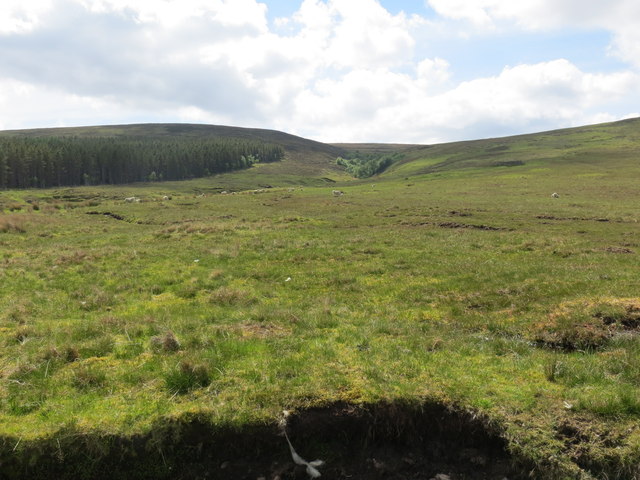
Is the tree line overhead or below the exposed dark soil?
overhead

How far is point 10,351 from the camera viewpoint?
10.4 meters

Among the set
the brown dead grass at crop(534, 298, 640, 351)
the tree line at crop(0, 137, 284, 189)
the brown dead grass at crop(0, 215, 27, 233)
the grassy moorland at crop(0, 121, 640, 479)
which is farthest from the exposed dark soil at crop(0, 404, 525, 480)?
the tree line at crop(0, 137, 284, 189)

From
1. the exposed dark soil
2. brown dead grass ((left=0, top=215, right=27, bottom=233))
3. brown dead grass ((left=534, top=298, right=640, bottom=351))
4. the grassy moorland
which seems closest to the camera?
the exposed dark soil

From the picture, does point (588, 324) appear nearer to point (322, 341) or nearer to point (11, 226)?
point (322, 341)

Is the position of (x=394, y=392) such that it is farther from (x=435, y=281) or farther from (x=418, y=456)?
(x=435, y=281)

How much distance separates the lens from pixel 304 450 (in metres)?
7.34

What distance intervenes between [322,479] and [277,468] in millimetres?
850

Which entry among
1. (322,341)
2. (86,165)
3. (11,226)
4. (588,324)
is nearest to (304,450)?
(322,341)

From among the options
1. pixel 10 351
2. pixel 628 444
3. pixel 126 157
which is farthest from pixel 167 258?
pixel 126 157

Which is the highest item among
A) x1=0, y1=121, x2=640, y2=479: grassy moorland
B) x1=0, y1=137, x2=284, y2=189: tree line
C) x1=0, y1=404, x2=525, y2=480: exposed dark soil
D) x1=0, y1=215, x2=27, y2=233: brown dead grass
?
x1=0, y1=137, x2=284, y2=189: tree line

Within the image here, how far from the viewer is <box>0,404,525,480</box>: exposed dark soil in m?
6.90

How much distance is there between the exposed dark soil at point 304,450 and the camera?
6902 millimetres

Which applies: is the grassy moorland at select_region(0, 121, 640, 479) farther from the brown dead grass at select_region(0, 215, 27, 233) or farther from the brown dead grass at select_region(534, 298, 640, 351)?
the brown dead grass at select_region(0, 215, 27, 233)

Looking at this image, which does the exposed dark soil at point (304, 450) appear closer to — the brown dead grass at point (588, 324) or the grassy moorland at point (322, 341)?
the grassy moorland at point (322, 341)
